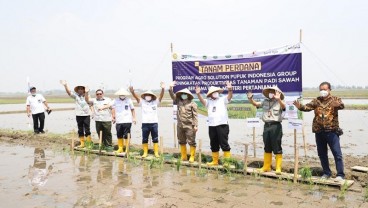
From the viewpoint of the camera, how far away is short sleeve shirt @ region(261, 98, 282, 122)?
620 centimetres

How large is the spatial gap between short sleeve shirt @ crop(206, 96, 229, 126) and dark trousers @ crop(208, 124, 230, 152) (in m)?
0.10

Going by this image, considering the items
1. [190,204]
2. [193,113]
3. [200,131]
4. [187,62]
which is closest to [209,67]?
[187,62]

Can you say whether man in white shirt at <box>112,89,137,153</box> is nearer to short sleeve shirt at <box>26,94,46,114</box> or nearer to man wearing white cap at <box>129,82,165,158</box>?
man wearing white cap at <box>129,82,165,158</box>

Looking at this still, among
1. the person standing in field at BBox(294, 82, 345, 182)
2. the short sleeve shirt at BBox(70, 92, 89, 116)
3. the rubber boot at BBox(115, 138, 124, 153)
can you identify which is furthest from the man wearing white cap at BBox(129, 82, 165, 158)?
the person standing in field at BBox(294, 82, 345, 182)

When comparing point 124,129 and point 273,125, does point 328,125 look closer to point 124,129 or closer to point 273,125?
point 273,125

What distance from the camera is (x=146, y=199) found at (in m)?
5.09

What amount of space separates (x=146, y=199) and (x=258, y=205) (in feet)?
5.49

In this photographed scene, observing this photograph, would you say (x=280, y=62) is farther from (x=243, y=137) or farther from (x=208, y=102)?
(x=243, y=137)

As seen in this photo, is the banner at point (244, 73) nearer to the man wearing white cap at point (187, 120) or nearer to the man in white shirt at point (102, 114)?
the man wearing white cap at point (187, 120)

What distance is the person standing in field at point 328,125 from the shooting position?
5.59 meters

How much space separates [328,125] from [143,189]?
3.30m

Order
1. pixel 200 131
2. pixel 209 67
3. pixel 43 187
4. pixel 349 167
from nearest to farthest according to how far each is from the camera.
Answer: pixel 43 187 < pixel 349 167 < pixel 209 67 < pixel 200 131

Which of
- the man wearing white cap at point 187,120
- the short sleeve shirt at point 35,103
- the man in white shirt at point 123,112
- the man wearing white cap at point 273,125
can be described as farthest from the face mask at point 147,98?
the short sleeve shirt at point 35,103

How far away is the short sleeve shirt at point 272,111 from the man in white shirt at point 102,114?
4303mm
